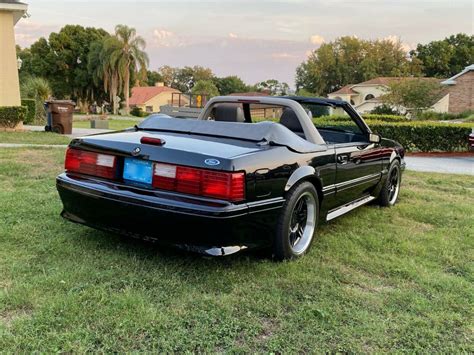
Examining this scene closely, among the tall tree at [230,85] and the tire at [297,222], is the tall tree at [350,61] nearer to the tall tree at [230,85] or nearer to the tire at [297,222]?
the tall tree at [230,85]

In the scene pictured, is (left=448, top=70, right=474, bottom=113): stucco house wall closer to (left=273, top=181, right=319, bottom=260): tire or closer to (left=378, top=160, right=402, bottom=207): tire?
(left=378, top=160, right=402, bottom=207): tire

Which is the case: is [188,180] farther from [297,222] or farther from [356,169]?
[356,169]

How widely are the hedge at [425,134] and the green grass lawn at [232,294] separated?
911 cm

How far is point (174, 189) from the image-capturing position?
3.08 meters

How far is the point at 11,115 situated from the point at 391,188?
43.2 ft

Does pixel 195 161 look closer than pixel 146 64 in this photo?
Yes

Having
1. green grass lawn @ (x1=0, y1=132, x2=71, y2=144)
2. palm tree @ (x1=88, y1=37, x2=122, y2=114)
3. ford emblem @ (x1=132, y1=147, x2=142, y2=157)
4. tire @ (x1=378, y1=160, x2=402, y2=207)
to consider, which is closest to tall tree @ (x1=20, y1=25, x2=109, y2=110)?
palm tree @ (x1=88, y1=37, x2=122, y2=114)

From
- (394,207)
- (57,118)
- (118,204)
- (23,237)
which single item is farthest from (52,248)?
(57,118)

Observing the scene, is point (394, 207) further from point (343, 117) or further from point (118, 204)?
point (343, 117)

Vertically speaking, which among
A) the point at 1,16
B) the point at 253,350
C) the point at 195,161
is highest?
the point at 1,16

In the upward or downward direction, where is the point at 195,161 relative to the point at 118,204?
upward

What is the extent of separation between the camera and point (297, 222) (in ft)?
12.1

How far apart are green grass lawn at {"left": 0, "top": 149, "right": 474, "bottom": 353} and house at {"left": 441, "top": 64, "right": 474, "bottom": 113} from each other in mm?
35530

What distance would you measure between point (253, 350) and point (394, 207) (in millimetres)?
3899
